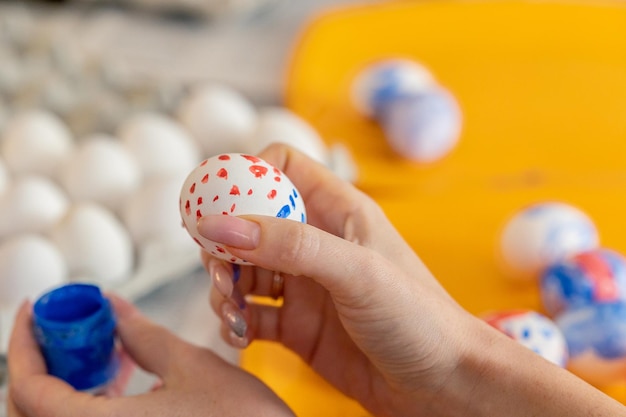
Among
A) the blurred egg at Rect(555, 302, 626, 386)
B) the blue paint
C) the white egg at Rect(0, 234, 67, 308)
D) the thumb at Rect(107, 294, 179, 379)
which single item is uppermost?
the blue paint

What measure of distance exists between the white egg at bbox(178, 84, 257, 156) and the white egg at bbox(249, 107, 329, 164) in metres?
0.03

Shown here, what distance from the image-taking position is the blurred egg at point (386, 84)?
48.9 inches

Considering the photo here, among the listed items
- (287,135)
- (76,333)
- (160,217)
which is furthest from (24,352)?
(287,135)

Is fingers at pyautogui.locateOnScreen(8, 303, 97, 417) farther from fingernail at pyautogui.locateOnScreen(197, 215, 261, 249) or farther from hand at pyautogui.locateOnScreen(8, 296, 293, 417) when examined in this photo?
fingernail at pyautogui.locateOnScreen(197, 215, 261, 249)

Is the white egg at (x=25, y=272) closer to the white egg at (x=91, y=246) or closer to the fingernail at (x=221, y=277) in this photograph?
the white egg at (x=91, y=246)

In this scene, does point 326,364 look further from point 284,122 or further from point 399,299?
point 284,122

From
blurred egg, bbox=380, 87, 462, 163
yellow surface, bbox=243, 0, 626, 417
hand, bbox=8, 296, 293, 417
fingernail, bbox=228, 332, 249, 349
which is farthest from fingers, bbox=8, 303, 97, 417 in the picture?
blurred egg, bbox=380, 87, 462, 163

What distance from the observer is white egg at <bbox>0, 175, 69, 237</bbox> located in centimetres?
95

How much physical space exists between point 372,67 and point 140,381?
2.29 ft

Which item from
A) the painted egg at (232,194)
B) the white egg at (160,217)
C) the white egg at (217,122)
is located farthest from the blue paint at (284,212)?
the white egg at (217,122)

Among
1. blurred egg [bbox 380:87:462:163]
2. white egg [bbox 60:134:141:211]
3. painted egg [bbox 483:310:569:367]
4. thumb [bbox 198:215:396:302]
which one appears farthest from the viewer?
blurred egg [bbox 380:87:462:163]

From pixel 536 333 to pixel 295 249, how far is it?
1.18ft

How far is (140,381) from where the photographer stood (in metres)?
0.83

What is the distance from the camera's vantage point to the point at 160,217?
3.09ft
